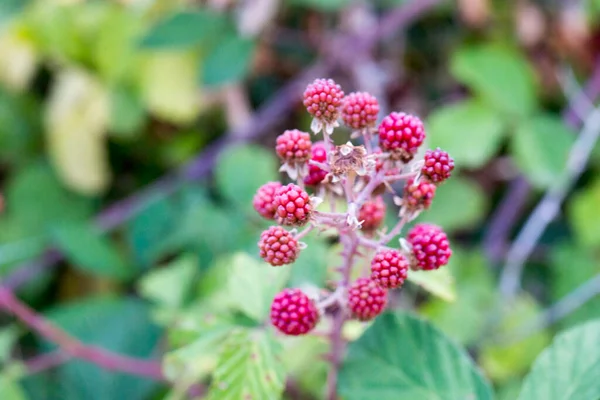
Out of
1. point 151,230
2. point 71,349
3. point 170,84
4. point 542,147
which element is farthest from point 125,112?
point 542,147

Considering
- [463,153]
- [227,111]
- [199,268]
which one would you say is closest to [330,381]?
[199,268]

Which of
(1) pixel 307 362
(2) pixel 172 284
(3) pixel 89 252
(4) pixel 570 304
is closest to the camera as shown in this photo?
(1) pixel 307 362

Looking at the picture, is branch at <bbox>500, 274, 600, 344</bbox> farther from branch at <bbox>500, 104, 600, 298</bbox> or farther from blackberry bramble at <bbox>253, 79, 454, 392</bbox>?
blackberry bramble at <bbox>253, 79, 454, 392</bbox>

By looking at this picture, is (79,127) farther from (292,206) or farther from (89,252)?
(292,206)

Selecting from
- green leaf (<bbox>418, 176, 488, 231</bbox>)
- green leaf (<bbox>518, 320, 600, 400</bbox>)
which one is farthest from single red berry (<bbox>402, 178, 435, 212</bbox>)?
green leaf (<bbox>418, 176, 488, 231</bbox>)

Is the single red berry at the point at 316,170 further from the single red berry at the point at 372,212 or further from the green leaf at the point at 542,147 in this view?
the green leaf at the point at 542,147
